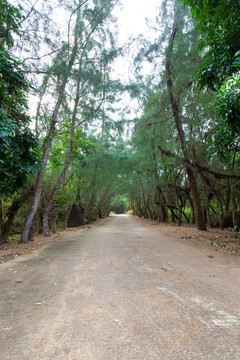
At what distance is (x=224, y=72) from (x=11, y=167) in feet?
16.4

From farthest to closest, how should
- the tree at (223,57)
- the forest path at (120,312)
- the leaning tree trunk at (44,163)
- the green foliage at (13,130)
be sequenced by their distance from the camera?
1. the leaning tree trunk at (44,163)
2. the green foliage at (13,130)
3. the tree at (223,57)
4. the forest path at (120,312)

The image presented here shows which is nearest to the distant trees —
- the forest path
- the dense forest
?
the dense forest

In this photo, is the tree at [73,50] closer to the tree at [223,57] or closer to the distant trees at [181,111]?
the distant trees at [181,111]

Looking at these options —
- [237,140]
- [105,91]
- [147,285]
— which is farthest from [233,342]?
[105,91]

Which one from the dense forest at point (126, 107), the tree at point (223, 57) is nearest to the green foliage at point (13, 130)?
the dense forest at point (126, 107)

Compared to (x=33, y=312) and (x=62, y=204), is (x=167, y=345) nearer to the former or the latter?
(x=33, y=312)

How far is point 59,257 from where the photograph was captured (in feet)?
13.8

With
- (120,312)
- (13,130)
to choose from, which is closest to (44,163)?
(13,130)

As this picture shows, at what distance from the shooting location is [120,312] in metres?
1.83

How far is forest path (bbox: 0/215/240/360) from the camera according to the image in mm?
1337

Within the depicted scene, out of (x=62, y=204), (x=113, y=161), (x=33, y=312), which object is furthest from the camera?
(x=113, y=161)

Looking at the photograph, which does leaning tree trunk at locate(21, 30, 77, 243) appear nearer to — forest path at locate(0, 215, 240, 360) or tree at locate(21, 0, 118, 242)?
tree at locate(21, 0, 118, 242)

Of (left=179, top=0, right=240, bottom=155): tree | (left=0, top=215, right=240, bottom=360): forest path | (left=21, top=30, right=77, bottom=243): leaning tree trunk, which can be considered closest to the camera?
(left=0, top=215, right=240, bottom=360): forest path

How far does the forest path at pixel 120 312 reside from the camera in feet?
4.39
